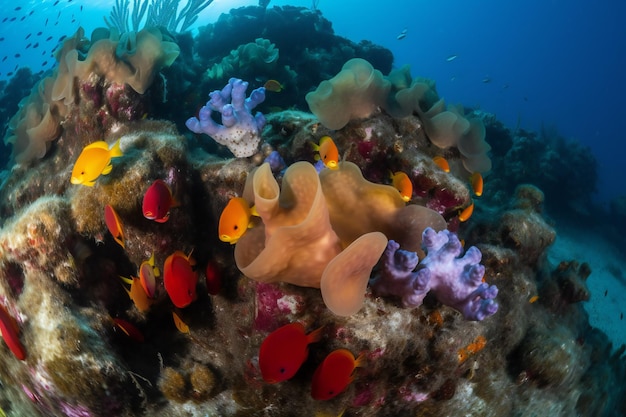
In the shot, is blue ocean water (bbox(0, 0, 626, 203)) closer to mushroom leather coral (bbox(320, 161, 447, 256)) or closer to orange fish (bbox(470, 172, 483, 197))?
orange fish (bbox(470, 172, 483, 197))

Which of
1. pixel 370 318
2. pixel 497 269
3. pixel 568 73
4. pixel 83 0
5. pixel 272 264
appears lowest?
pixel 568 73

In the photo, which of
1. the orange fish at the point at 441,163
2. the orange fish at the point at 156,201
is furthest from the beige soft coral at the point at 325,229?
the orange fish at the point at 441,163

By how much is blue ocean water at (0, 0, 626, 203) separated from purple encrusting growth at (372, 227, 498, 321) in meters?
41.9

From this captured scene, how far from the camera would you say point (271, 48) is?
8422 mm

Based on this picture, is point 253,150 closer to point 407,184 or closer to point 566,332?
point 407,184

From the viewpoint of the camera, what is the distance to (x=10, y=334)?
264 centimetres

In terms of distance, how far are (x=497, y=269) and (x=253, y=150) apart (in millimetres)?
2966

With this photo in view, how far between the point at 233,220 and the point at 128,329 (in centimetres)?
162

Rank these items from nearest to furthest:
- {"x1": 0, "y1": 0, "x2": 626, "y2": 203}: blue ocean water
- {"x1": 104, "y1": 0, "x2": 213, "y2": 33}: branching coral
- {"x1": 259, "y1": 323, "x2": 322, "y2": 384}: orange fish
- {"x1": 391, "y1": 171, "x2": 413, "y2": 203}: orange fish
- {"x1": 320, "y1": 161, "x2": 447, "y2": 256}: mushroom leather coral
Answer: {"x1": 259, "y1": 323, "x2": 322, "y2": 384}: orange fish → {"x1": 320, "y1": 161, "x2": 447, "y2": 256}: mushroom leather coral → {"x1": 391, "y1": 171, "x2": 413, "y2": 203}: orange fish → {"x1": 104, "y1": 0, "x2": 213, "y2": 33}: branching coral → {"x1": 0, "y1": 0, "x2": 626, "y2": 203}: blue ocean water

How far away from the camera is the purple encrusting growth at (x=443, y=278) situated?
2547mm

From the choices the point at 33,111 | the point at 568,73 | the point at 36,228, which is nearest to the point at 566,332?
the point at 36,228

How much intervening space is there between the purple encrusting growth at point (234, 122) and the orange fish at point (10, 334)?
220 cm

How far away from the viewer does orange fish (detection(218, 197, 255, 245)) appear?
98.1 inches

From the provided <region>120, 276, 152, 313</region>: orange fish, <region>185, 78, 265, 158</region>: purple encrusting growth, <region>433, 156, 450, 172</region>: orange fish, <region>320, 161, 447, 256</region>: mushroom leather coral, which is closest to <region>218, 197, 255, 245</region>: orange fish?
<region>320, 161, 447, 256</region>: mushroom leather coral
